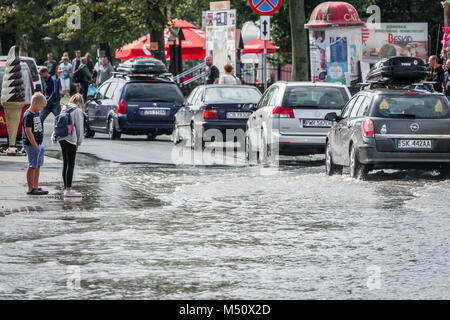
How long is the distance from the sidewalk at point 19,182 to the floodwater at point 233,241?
29 centimetres

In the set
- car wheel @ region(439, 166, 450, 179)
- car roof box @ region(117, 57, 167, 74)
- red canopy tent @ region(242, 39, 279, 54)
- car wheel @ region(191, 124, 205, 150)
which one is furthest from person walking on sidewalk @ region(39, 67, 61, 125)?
red canopy tent @ region(242, 39, 279, 54)

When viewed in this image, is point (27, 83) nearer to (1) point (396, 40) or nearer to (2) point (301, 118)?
(2) point (301, 118)

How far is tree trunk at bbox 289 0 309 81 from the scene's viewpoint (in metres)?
36.0

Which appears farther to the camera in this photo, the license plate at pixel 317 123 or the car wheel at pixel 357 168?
the license plate at pixel 317 123

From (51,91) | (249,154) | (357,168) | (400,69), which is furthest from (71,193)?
(51,91)

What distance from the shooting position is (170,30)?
151 ft

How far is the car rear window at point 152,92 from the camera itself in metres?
29.0

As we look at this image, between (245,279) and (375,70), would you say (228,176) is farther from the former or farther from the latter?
(245,279)

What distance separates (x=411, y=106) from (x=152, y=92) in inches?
467

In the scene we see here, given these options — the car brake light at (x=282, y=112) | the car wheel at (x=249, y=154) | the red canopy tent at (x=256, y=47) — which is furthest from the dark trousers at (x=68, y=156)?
the red canopy tent at (x=256, y=47)

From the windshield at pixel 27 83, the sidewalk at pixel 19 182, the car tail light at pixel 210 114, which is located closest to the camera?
the sidewalk at pixel 19 182

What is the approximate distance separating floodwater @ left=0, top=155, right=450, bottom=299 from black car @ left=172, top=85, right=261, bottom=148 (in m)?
7.48

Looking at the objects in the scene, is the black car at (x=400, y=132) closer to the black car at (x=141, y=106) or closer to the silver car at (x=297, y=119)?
the silver car at (x=297, y=119)
